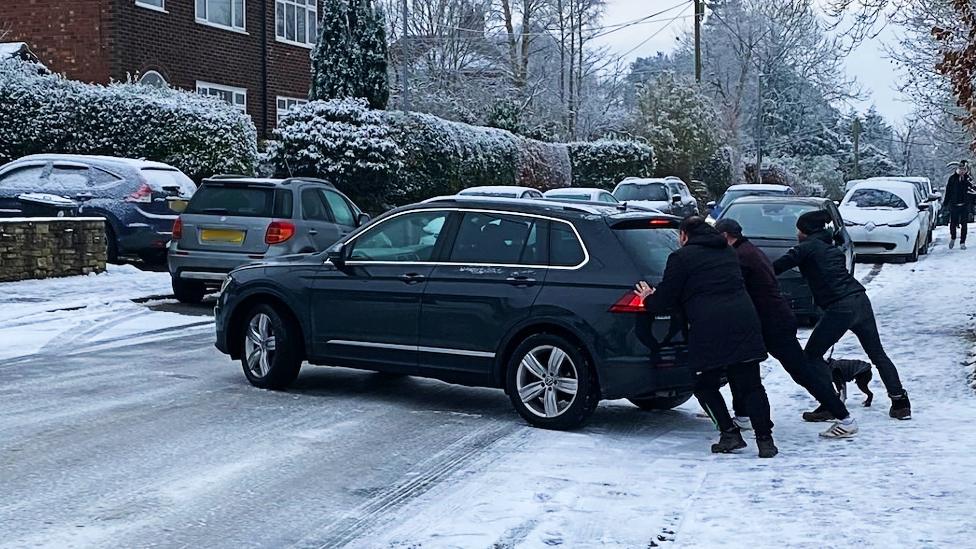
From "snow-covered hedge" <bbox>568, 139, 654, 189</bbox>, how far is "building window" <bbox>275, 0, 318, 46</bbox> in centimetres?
1130

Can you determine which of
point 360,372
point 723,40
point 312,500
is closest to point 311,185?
point 360,372

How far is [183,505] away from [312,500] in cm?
68

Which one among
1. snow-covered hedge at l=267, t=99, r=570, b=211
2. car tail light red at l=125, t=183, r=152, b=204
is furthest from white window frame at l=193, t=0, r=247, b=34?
car tail light red at l=125, t=183, r=152, b=204

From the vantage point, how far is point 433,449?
8.05 m

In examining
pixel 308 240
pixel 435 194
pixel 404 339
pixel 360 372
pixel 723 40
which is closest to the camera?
pixel 404 339

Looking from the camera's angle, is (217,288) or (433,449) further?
(217,288)

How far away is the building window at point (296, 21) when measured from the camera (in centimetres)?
3394

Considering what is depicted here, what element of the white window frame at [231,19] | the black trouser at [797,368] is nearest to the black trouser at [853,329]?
the black trouser at [797,368]

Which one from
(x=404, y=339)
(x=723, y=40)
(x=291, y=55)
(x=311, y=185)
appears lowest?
(x=404, y=339)

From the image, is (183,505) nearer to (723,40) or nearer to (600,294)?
(600,294)

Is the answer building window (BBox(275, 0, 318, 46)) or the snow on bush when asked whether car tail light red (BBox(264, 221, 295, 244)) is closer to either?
the snow on bush

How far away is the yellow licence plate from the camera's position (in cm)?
1532

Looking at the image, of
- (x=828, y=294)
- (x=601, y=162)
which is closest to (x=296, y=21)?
(x=601, y=162)

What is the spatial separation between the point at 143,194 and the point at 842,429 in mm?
13052
